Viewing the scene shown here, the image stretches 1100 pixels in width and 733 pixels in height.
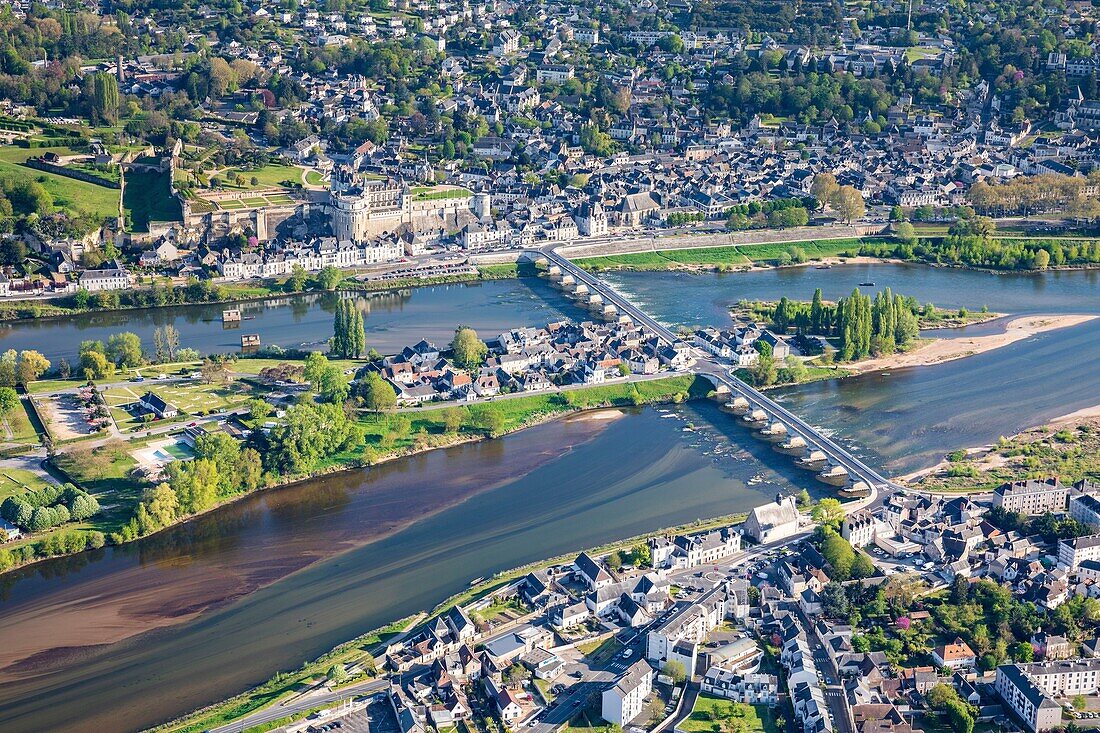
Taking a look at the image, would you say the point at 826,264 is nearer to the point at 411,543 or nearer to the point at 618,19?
the point at 411,543

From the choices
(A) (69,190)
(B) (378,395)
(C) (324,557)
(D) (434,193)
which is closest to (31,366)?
(B) (378,395)

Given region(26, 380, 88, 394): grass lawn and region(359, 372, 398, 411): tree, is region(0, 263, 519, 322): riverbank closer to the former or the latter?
region(26, 380, 88, 394): grass lawn

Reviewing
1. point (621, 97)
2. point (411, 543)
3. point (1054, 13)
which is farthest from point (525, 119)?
point (411, 543)

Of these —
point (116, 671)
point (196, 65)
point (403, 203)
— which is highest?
point (196, 65)

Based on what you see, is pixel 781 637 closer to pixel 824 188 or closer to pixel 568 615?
pixel 568 615

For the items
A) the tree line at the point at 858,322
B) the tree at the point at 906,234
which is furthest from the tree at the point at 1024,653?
the tree at the point at 906,234

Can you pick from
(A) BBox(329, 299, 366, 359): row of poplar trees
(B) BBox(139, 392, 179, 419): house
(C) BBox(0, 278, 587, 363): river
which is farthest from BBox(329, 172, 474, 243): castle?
(B) BBox(139, 392, 179, 419): house
